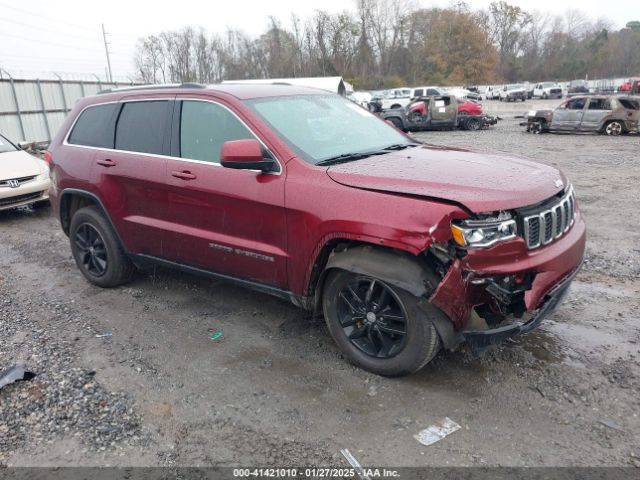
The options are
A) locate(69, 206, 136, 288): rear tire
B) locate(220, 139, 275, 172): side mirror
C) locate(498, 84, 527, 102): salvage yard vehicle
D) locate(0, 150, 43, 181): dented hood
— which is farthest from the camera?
locate(498, 84, 527, 102): salvage yard vehicle

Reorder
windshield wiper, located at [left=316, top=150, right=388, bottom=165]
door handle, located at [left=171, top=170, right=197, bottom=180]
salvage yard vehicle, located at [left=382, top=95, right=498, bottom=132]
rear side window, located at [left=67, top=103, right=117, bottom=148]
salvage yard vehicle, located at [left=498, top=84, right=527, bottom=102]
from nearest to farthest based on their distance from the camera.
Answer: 1. windshield wiper, located at [left=316, top=150, right=388, bottom=165]
2. door handle, located at [left=171, top=170, right=197, bottom=180]
3. rear side window, located at [left=67, top=103, right=117, bottom=148]
4. salvage yard vehicle, located at [left=382, top=95, right=498, bottom=132]
5. salvage yard vehicle, located at [left=498, top=84, right=527, bottom=102]

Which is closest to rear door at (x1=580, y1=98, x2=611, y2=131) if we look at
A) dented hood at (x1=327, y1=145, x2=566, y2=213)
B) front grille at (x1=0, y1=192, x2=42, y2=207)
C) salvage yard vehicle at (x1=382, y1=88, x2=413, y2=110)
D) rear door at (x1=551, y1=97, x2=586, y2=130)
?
rear door at (x1=551, y1=97, x2=586, y2=130)

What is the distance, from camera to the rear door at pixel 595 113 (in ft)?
62.6

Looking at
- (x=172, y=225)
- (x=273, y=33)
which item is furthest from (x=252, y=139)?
(x=273, y=33)

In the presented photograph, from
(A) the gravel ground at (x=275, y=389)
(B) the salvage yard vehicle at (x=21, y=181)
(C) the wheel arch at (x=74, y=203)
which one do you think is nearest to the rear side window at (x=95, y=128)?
(C) the wheel arch at (x=74, y=203)

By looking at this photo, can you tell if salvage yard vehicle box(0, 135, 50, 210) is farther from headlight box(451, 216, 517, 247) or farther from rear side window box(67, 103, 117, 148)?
headlight box(451, 216, 517, 247)

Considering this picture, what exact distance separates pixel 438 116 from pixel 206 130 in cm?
1985

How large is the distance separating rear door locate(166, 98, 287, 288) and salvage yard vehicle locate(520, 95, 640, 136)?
63.2ft

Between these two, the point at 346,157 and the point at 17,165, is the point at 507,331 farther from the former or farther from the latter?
the point at 17,165

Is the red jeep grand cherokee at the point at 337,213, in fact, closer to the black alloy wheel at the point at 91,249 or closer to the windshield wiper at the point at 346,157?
the windshield wiper at the point at 346,157

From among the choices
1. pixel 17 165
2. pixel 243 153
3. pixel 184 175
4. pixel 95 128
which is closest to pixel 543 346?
pixel 243 153

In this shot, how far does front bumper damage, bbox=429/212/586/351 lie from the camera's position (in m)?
2.88

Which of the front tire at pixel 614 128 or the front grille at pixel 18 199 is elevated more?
the front grille at pixel 18 199

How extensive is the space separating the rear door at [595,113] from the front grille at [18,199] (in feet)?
61.8
